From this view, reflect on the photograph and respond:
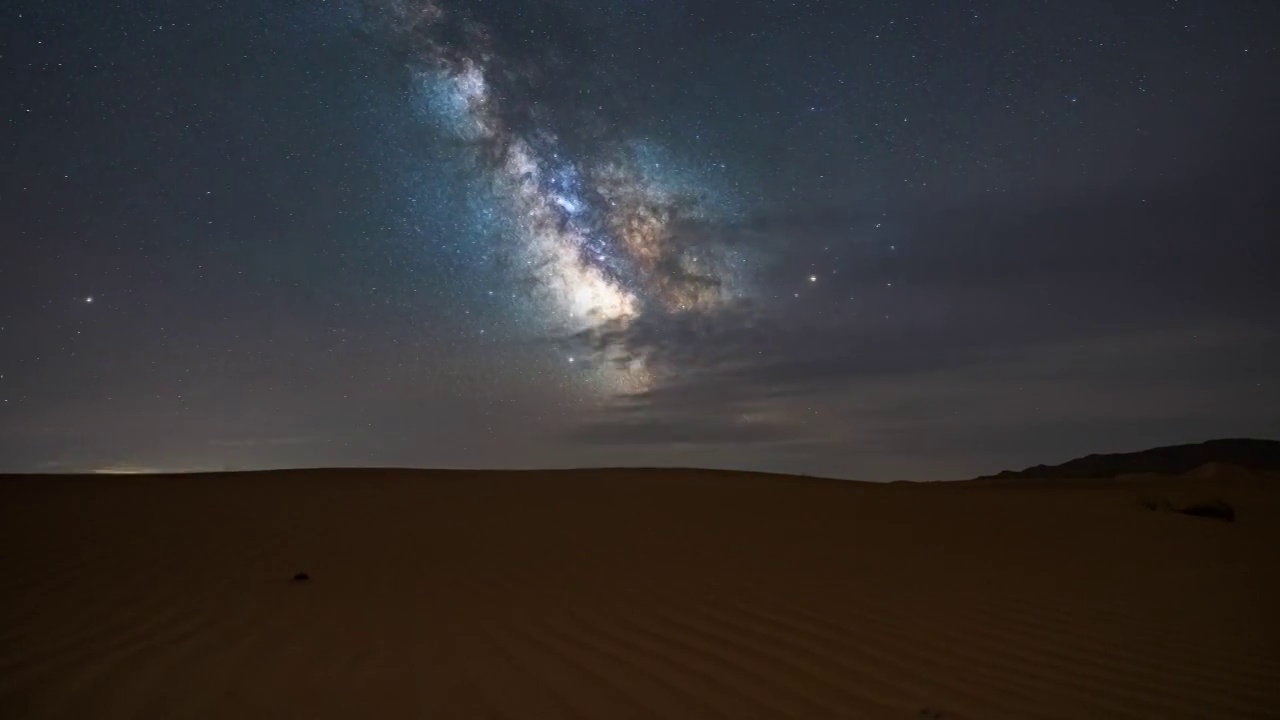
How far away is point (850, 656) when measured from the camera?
4668 mm

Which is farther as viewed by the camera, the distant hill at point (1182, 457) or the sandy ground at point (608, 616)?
the distant hill at point (1182, 457)

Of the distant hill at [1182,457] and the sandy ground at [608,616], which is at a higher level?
the distant hill at [1182,457]

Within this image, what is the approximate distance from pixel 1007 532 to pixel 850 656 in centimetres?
793

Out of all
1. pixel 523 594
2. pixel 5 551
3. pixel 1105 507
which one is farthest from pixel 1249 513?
pixel 5 551

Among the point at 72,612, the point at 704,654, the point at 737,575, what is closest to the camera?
the point at 704,654

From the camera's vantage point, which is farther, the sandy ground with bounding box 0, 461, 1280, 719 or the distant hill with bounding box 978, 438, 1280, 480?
the distant hill with bounding box 978, 438, 1280, 480

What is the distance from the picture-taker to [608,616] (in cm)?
542

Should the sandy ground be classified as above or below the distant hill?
below

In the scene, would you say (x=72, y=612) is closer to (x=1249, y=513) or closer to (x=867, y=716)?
(x=867, y=716)

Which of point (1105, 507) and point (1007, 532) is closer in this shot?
point (1007, 532)

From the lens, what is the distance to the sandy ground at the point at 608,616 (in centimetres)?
396

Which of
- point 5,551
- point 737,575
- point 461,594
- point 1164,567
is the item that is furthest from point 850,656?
point 5,551

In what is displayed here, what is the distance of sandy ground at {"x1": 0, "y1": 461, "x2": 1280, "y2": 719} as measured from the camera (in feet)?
13.0

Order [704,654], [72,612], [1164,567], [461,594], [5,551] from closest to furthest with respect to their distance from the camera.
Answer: [704,654]
[72,612]
[461,594]
[5,551]
[1164,567]
